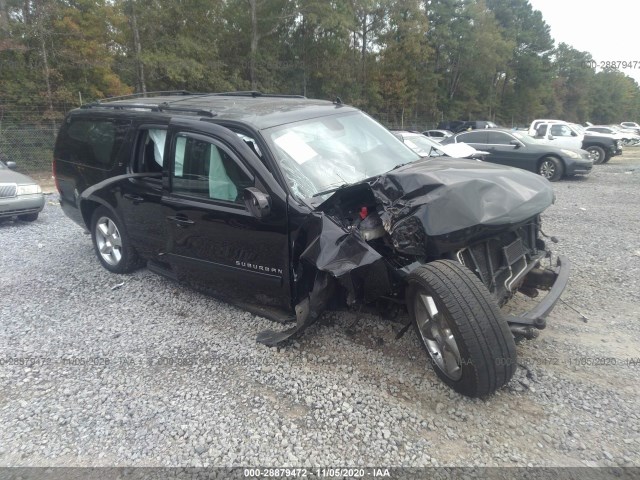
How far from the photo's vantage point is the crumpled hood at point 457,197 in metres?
3.11

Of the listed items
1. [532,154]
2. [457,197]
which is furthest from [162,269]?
[532,154]

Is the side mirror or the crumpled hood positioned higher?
the crumpled hood

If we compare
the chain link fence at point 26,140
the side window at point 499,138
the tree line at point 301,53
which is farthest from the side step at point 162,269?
the tree line at point 301,53

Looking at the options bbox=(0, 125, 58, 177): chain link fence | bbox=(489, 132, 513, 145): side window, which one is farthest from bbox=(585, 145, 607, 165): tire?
bbox=(0, 125, 58, 177): chain link fence

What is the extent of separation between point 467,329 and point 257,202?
1667mm

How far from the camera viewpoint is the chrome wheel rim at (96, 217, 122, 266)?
535 cm

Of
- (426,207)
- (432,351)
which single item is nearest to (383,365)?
(432,351)

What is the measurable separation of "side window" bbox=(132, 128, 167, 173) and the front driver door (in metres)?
0.35

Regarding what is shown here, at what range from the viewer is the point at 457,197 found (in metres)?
3.17

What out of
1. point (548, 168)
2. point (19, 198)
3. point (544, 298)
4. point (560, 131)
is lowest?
point (19, 198)

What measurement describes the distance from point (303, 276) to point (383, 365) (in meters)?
0.88

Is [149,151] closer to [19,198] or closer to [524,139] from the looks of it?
[19,198]

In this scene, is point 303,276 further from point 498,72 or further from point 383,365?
point 498,72

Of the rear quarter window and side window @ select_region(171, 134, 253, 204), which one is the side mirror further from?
the rear quarter window
